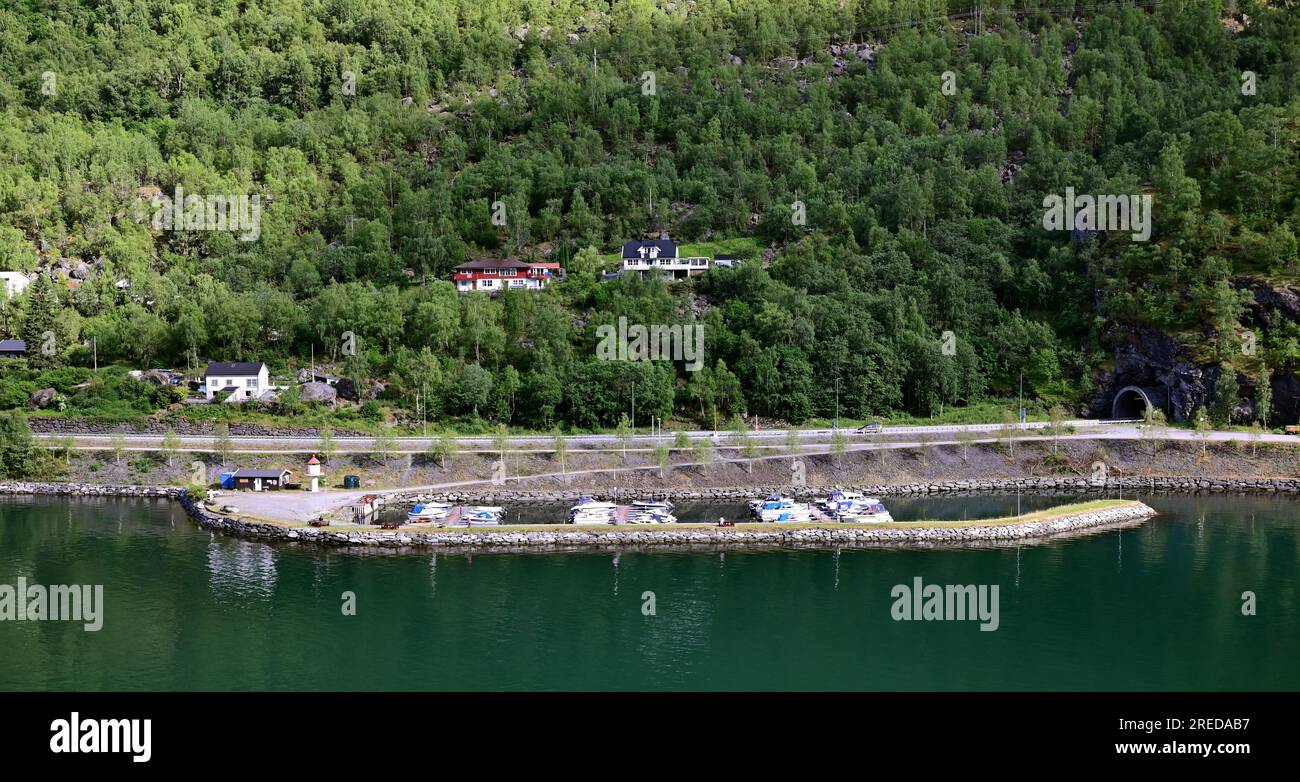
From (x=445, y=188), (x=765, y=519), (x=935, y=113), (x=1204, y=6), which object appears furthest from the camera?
(x=1204, y=6)

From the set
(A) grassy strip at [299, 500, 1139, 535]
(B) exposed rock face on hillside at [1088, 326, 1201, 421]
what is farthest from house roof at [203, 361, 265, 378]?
(B) exposed rock face on hillside at [1088, 326, 1201, 421]

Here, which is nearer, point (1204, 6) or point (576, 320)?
point (576, 320)

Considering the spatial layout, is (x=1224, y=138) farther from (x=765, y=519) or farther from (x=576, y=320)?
(x=765, y=519)

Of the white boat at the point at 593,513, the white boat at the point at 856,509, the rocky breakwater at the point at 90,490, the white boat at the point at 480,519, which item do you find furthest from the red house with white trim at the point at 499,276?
the white boat at the point at 856,509

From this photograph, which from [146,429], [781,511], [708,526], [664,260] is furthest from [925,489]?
[146,429]

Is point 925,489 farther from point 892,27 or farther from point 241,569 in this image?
point 892,27

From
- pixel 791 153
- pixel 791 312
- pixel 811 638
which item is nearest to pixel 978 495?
pixel 791 312

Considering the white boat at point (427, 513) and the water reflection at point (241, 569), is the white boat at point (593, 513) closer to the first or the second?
the white boat at point (427, 513)
